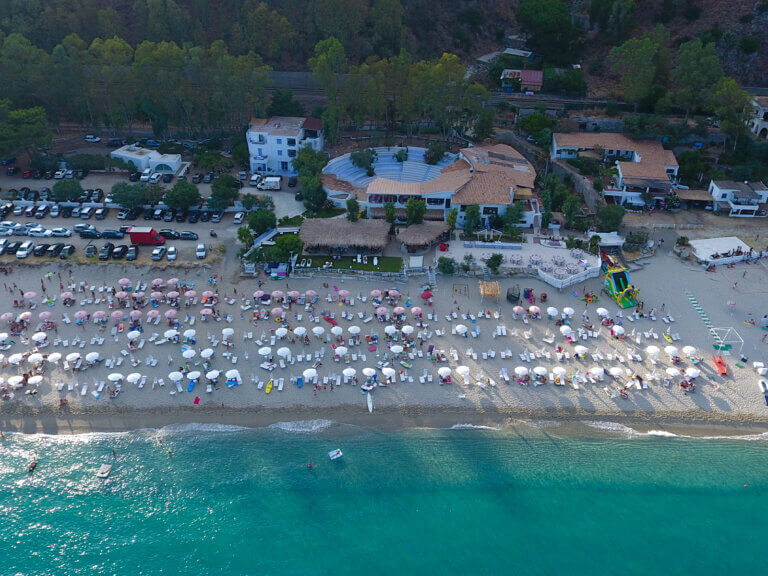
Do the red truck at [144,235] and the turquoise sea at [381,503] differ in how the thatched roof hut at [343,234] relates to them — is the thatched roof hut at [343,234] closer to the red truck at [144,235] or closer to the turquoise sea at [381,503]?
the red truck at [144,235]

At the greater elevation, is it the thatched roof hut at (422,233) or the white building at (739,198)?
the white building at (739,198)

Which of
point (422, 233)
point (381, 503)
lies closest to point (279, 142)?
point (422, 233)

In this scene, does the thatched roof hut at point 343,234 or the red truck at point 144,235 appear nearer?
the thatched roof hut at point 343,234

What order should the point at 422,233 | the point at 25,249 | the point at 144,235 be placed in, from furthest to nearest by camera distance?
1. the point at 144,235
2. the point at 422,233
3. the point at 25,249

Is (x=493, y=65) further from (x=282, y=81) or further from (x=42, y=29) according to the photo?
(x=42, y=29)

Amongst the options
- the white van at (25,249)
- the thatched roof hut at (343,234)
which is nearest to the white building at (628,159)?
the thatched roof hut at (343,234)

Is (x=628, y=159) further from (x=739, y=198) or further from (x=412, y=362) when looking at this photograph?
(x=412, y=362)
